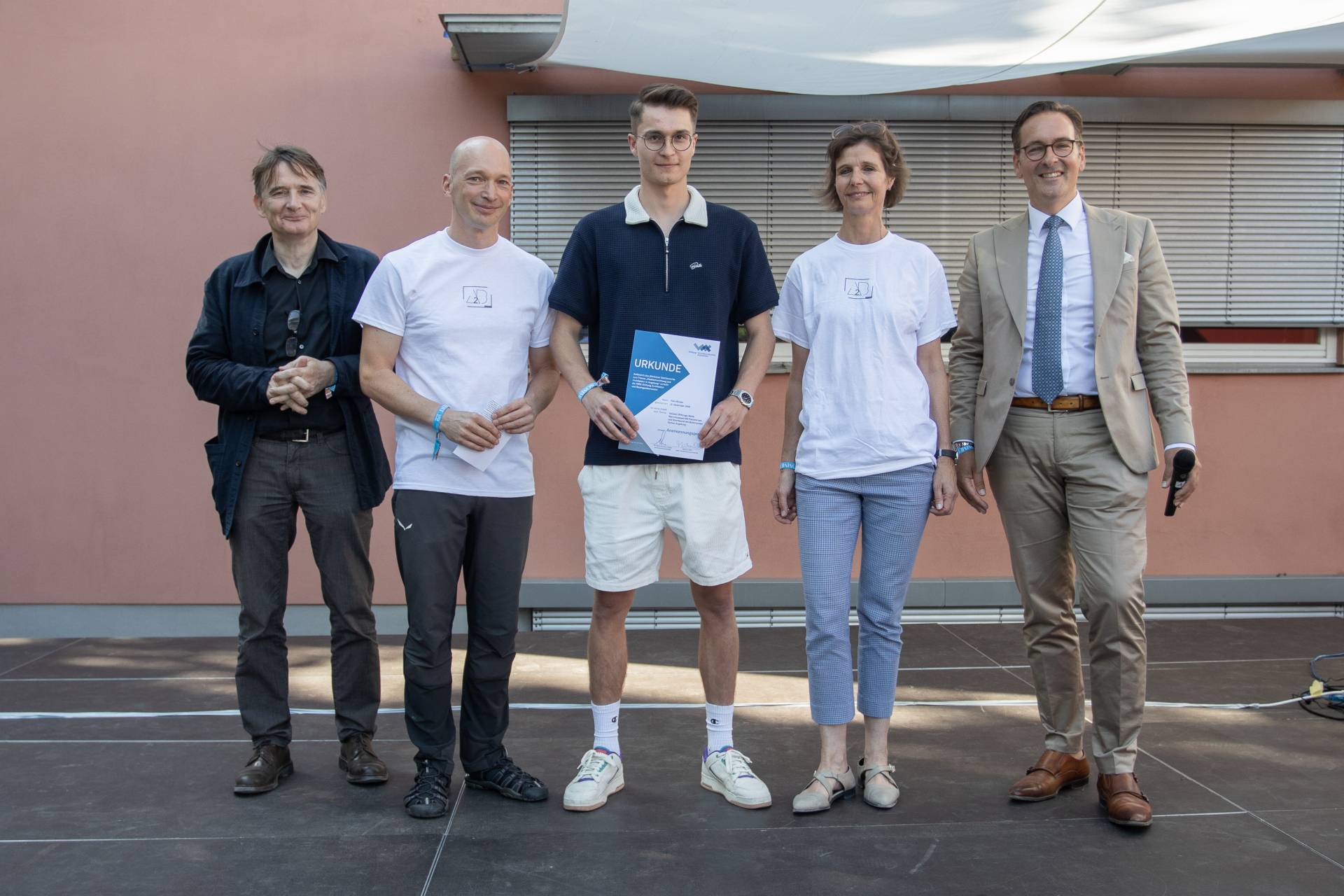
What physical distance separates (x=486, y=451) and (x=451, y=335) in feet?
1.16

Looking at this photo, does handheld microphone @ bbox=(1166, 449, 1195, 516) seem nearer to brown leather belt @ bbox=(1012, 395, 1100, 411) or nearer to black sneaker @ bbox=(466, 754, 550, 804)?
brown leather belt @ bbox=(1012, 395, 1100, 411)

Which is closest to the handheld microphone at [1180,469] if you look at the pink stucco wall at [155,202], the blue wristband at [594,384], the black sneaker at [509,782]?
the blue wristband at [594,384]

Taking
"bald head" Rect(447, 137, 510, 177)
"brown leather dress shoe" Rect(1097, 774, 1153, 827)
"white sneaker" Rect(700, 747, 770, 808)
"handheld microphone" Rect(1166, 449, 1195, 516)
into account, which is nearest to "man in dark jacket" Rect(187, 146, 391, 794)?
"bald head" Rect(447, 137, 510, 177)

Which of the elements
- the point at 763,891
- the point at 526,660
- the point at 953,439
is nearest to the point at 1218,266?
the point at 953,439

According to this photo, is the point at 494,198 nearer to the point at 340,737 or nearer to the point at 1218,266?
the point at 340,737

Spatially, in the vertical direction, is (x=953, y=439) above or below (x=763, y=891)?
above

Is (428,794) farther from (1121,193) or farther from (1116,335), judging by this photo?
(1121,193)

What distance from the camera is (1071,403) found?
3.20 metres

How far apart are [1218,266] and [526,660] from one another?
4.32m

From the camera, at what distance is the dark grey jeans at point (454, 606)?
125 inches

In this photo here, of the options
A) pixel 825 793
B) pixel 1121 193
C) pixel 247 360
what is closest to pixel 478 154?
pixel 247 360

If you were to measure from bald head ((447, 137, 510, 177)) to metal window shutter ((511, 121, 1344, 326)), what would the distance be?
2.72 metres

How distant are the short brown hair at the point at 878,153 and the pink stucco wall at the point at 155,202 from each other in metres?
2.80

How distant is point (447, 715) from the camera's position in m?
3.27
